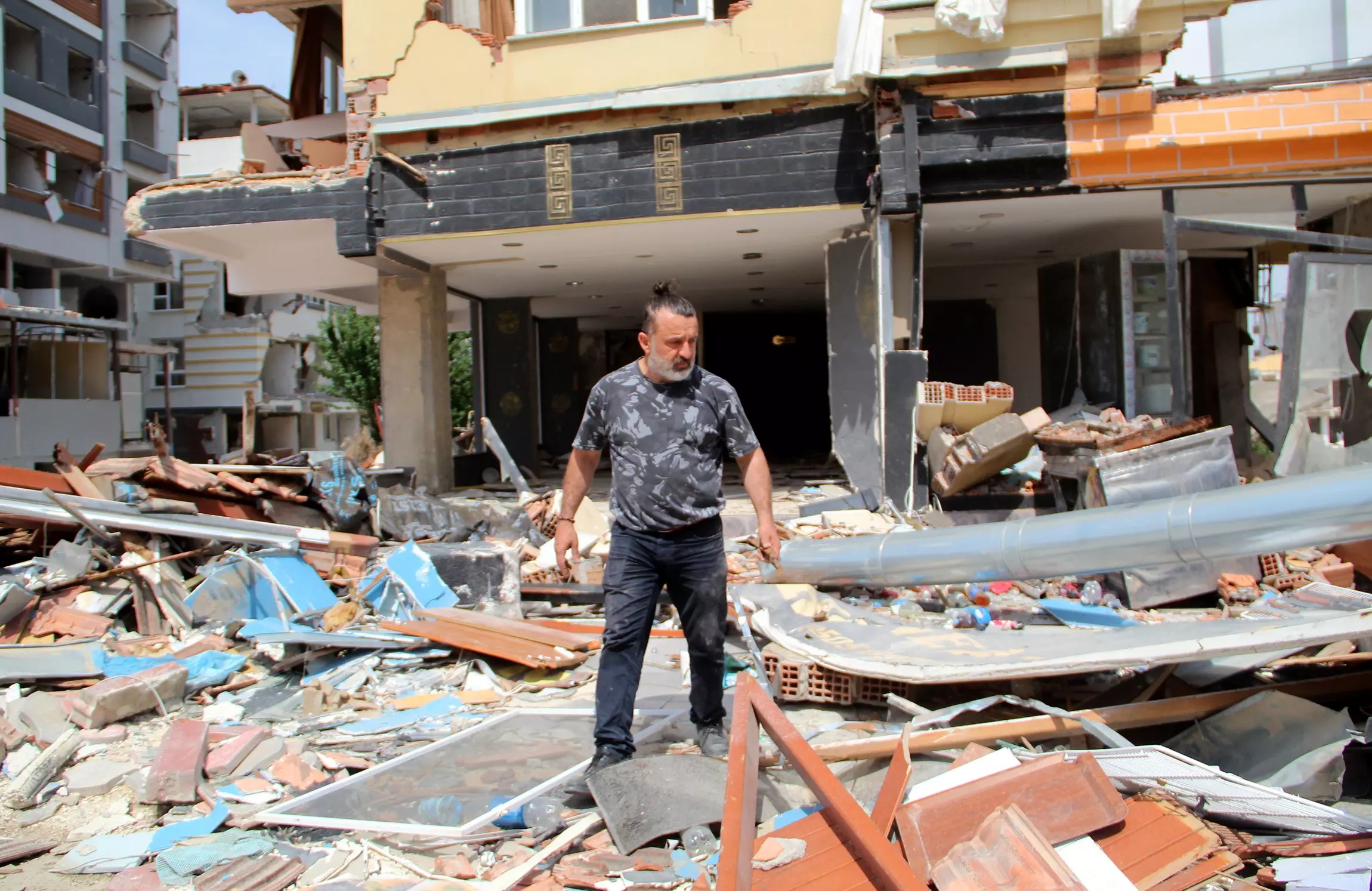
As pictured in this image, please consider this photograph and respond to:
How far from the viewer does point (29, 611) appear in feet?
18.9

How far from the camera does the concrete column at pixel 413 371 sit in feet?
36.8

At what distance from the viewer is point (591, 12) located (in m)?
9.27

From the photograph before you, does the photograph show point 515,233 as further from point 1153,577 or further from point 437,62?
point 1153,577

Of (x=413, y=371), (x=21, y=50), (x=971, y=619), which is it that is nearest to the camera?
(x=971, y=619)

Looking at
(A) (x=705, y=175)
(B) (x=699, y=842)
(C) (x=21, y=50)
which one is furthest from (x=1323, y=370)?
(C) (x=21, y=50)

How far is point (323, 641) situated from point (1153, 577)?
5078mm

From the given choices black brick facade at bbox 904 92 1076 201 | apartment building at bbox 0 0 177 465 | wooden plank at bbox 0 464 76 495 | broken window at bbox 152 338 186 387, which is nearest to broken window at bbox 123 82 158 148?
apartment building at bbox 0 0 177 465

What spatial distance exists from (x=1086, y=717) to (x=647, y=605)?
1.64m

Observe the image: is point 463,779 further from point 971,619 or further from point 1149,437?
point 1149,437

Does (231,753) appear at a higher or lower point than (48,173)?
lower

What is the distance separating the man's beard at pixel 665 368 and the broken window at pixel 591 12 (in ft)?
22.3

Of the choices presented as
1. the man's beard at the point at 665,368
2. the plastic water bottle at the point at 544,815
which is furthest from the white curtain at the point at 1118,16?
the plastic water bottle at the point at 544,815

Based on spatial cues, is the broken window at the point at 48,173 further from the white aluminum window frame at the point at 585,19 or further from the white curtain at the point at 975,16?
the white curtain at the point at 975,16

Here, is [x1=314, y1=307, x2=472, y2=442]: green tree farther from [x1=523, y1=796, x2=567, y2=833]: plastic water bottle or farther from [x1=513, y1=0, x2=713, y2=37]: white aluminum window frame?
[x1=523, y1=796, x2=567, y2=833]: plastic water bottle
